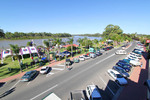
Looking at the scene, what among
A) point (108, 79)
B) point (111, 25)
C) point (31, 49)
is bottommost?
point (108, 79)

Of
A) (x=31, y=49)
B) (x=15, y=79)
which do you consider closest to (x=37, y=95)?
(x=15, y=79)

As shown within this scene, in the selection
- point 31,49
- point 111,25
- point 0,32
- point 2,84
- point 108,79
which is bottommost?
point 2,84

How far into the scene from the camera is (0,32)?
22656 mm

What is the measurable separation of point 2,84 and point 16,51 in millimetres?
6577

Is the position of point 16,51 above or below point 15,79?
above

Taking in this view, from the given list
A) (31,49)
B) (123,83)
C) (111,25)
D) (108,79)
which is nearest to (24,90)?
(108,79)

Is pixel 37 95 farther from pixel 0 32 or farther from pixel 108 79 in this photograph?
pixel 0 32

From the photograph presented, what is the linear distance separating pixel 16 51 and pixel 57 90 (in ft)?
42.0

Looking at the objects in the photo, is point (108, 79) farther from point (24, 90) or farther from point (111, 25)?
point (111, 25)

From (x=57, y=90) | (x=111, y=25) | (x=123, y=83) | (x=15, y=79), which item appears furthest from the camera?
(x=111, y=25)

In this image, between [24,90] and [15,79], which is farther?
[15,79]

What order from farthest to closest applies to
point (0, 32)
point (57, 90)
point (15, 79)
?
point (0, 32) → point (15, 79) → point (57, 90)

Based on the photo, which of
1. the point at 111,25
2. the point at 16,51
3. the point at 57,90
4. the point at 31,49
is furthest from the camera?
the point at 111,25

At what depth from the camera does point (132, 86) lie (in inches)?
452
